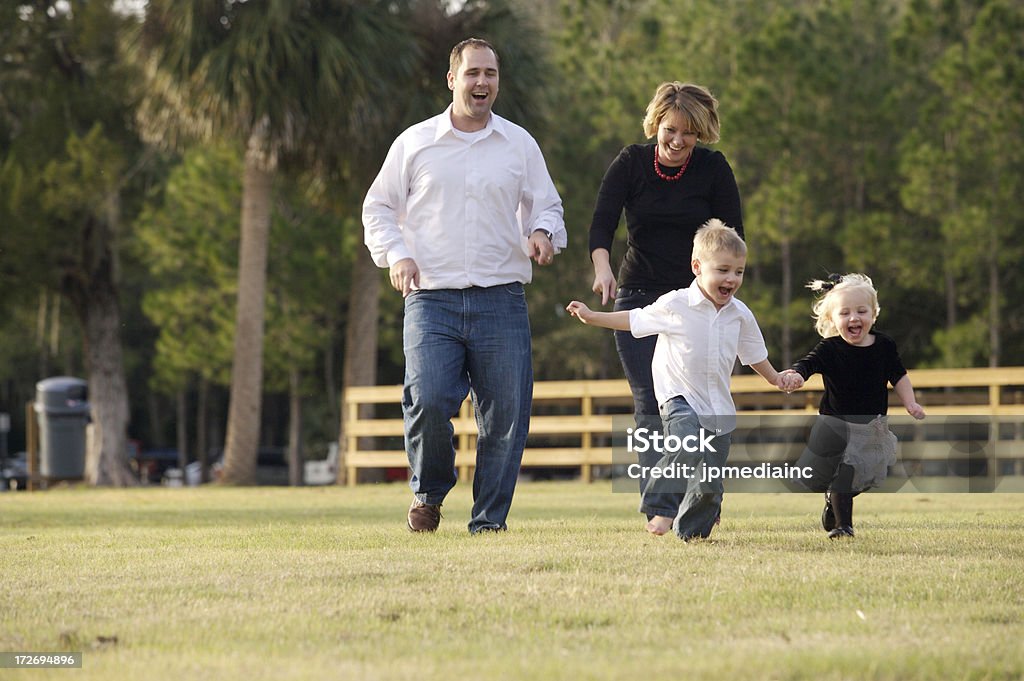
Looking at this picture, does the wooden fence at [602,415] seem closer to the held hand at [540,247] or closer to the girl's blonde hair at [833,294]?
the girl's blonde hair at [833,294]

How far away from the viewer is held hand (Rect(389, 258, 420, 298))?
6355mm

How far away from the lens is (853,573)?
4.86m

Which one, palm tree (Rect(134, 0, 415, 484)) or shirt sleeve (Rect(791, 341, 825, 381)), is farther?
palm tree (Rect(134, 0, 415, 484))

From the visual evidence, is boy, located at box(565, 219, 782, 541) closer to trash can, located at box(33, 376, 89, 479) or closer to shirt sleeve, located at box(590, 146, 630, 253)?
shirt sleeve, located at box(590, 146, 630, 253)

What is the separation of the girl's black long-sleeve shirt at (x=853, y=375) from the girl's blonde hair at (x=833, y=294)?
0.13 meters

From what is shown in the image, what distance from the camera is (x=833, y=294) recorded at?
6445mm

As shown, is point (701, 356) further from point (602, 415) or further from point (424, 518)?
point (602, 415)

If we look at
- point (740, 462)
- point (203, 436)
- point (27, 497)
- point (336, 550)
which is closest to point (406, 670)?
point (336, 550)

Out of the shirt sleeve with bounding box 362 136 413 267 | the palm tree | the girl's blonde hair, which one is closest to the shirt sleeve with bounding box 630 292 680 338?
the girl's blonde hair

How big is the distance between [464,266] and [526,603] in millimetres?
2546

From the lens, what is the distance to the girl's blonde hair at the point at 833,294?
6.42 meters

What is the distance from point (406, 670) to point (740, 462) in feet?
10.8

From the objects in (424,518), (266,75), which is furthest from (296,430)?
(424,518)

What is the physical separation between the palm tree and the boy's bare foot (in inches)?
583
